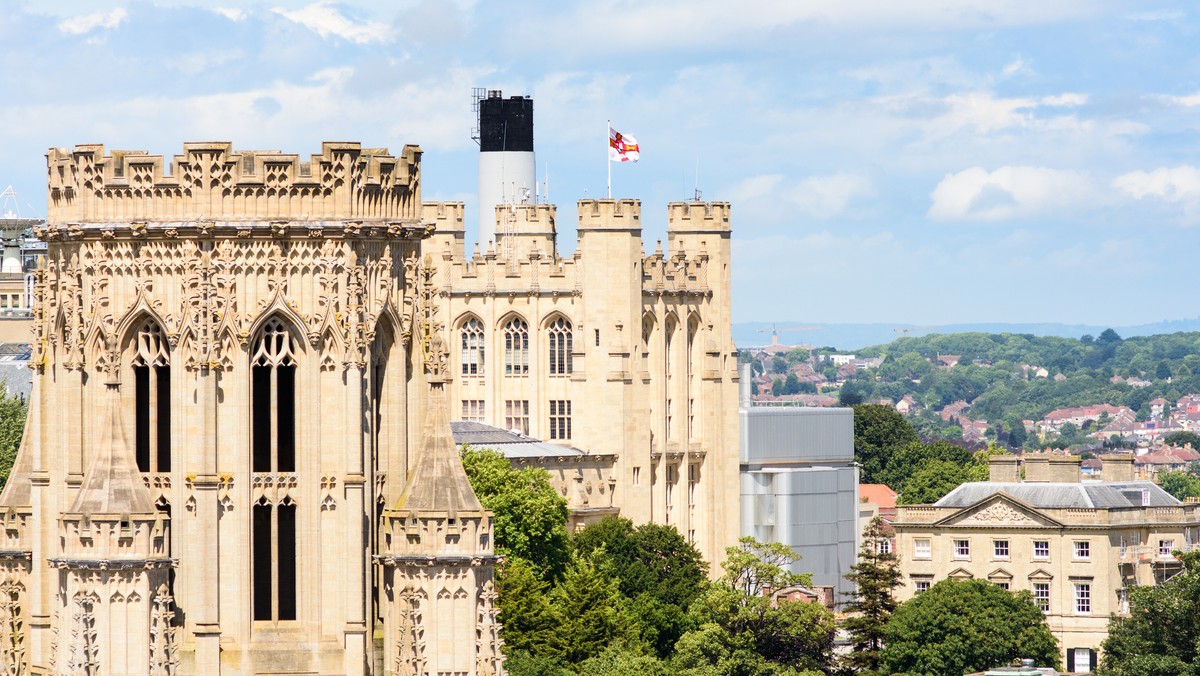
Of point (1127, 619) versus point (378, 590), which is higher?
point (378, 590)

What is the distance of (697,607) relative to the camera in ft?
430

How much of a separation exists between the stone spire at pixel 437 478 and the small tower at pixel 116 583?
4.96m

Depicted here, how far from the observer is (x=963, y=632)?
13762cm

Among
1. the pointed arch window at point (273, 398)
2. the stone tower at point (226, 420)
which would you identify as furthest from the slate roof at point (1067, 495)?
the pointed arch window at point (273, 398)

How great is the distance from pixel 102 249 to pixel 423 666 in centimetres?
974

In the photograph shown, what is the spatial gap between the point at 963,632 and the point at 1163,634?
11182 mm

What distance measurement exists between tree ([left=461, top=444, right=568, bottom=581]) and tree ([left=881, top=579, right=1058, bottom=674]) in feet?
47.4

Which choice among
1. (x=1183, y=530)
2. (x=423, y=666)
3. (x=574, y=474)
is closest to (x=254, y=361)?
(x=423, y=666)

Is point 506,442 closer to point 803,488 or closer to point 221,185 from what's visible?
point 803,488

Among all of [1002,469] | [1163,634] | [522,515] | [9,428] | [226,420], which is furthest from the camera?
[1002,469]

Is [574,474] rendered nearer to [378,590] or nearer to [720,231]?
[720,231]

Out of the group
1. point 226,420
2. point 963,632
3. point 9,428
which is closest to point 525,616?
point 963,632

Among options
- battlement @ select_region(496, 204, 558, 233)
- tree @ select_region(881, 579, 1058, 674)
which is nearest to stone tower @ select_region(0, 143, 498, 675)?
tree @ select_region(881, 579, 1058, 674)

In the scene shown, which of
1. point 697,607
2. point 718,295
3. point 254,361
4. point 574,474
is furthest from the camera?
point 718,295
